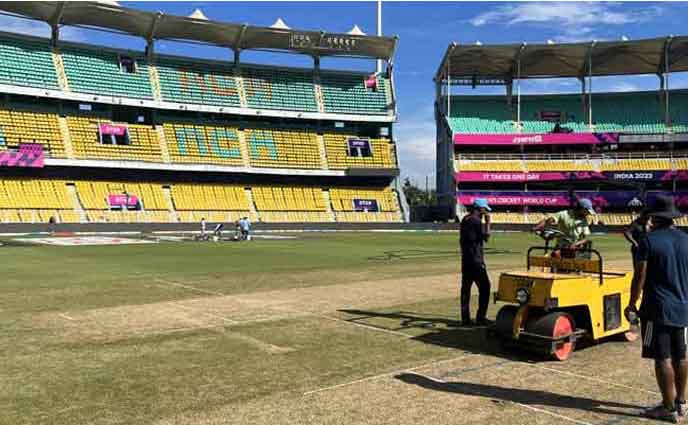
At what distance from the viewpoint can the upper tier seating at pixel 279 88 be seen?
60062mm

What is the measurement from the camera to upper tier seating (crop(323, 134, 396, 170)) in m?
61.8

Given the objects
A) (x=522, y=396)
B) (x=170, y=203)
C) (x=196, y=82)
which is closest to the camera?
(x=522, y=396)

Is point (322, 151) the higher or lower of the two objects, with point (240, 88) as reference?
lower

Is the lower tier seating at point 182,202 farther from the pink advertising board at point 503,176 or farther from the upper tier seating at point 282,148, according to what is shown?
the pink advertising board at point 503,176

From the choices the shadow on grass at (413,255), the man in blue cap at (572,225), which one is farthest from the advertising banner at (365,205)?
the man in blue cap at (572,225)

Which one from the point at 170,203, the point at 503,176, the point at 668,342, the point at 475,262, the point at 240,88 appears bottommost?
the point at 668,342

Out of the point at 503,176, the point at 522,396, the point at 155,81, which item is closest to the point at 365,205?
the point at 503,176

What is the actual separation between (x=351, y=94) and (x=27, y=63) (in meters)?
30.4

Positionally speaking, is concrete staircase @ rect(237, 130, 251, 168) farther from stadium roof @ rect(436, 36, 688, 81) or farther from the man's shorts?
the man's shorts

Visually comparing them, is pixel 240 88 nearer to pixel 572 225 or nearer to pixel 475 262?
pixel 475 262

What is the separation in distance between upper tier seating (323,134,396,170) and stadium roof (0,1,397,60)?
8.72m

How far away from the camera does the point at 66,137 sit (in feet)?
165

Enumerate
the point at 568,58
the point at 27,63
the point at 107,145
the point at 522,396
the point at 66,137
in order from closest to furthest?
the point at 522,396
the point at 27,63
the point at 66,137
the point at 107,145
the point at 568,58

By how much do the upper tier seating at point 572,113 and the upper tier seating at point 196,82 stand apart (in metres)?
25.5
